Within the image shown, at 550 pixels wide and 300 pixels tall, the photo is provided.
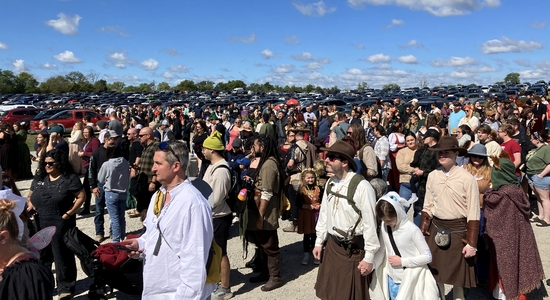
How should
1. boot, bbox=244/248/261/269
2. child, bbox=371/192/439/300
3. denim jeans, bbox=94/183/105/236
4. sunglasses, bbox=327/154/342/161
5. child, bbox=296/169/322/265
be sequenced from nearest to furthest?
child, bbox=371/192/439/300 → sunglasses, bbox=327/154/342/161 → boot, bbox=244/248/261/269 → child, bbox=296/169/322/265 → denim jeans, bbox=94/183/105/236

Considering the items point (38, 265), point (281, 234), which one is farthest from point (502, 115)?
point (38, 265)

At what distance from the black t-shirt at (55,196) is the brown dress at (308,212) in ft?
9.36

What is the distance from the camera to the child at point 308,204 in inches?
235

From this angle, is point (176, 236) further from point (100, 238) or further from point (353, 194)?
point (100, 238)

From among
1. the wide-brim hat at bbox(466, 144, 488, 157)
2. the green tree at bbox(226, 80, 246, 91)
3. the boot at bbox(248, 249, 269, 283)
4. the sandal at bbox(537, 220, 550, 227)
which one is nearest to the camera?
the wide-brim hat at bbox(466, 144, 488, 157)

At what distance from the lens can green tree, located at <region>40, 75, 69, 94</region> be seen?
9012 centimetres

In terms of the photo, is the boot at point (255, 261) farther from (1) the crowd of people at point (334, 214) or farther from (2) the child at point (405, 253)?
(2) the child at point (405, 253)

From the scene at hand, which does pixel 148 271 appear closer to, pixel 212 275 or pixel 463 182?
pixel 212 275

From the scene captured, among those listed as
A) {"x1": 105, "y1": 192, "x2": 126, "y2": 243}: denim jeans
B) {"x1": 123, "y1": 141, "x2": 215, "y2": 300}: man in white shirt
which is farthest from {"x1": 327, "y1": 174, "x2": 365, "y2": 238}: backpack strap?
{"x1": 105, "y1": 192, "x2": 126, "y2": 243}: denim jeans

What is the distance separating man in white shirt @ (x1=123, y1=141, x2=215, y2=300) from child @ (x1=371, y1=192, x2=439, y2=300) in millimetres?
1559

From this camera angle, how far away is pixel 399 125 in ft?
29.4

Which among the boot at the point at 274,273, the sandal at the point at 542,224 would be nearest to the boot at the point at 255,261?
the boot at the point at 274,273

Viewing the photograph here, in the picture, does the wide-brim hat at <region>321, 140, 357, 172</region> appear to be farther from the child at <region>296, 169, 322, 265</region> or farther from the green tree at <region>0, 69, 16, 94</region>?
the green tree at <region>0, 69, 16, 94</region>

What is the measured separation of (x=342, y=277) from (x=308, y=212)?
2.25m
